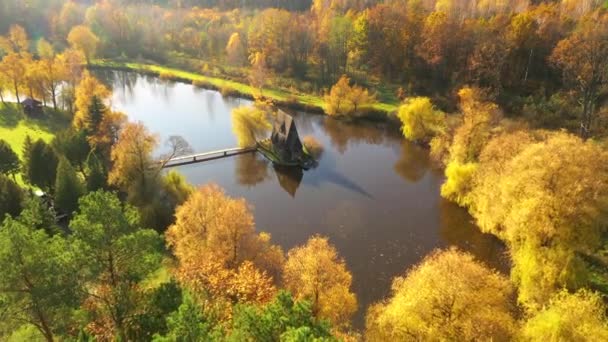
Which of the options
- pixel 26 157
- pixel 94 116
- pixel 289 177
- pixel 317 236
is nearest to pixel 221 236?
pixel 317 236

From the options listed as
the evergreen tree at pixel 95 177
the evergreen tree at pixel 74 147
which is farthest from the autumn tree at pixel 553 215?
the evergreen tree at pixel 74 147

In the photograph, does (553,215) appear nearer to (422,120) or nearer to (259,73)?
(422,120)

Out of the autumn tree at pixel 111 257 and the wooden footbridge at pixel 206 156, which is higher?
the autumn tree at pixel 111 257

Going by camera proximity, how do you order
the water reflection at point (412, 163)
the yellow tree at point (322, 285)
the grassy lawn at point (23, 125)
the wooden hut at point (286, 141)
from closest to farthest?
the yellow tree at point (322, 285) < the water reflection at point (412, 163) < the wooden hut at point (286, 141) < the grassy lawn at point (23, 125)

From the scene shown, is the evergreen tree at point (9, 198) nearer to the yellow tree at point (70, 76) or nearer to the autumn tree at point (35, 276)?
the autumn tree at point (35, 276)

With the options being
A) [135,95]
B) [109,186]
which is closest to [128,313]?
[109,186]

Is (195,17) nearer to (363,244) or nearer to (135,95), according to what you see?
(135,95)
